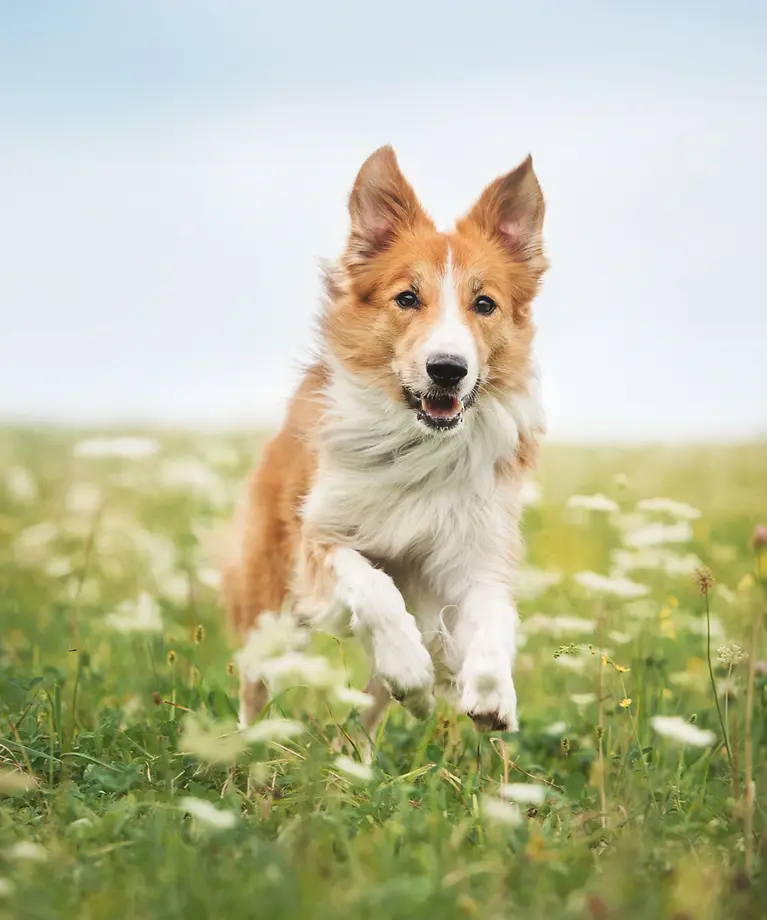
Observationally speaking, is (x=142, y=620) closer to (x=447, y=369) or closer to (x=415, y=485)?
(x=415, y=485)

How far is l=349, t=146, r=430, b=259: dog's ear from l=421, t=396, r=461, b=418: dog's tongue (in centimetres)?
81

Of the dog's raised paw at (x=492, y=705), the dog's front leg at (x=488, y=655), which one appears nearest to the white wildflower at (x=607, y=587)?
the dog's front leg at (x=488, y=655)

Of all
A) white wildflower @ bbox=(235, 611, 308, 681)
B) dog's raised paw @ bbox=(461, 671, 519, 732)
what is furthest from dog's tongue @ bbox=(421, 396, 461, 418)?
white wildflower @ bbox=(235, 611, 308, 681)

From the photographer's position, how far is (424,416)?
4.14 m

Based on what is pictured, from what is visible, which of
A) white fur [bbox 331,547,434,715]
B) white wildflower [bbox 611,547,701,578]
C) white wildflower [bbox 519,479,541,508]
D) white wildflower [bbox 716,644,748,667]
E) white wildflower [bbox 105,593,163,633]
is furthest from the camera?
white wildflower [bbox 611,547,701,578]

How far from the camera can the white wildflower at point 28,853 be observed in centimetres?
239

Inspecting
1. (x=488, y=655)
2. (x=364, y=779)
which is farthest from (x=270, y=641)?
(x=488, y=655)

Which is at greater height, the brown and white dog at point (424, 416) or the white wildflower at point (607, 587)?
the brown and white dog at point (424, 416)

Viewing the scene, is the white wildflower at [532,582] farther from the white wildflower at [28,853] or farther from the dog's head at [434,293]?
the white wildflower at [28,853]

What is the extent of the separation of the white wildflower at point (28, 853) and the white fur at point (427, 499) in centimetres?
184

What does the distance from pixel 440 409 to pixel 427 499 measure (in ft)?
1.57

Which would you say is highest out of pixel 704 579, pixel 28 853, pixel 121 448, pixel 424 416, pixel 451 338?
pixel 451 338

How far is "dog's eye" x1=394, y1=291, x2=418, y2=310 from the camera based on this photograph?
14.0 feet

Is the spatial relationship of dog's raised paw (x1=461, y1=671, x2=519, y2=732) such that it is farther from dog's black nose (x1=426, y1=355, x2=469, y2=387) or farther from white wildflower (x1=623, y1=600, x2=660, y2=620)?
white wildflower (x1=623, y1=600, x2=660, y2=620)
